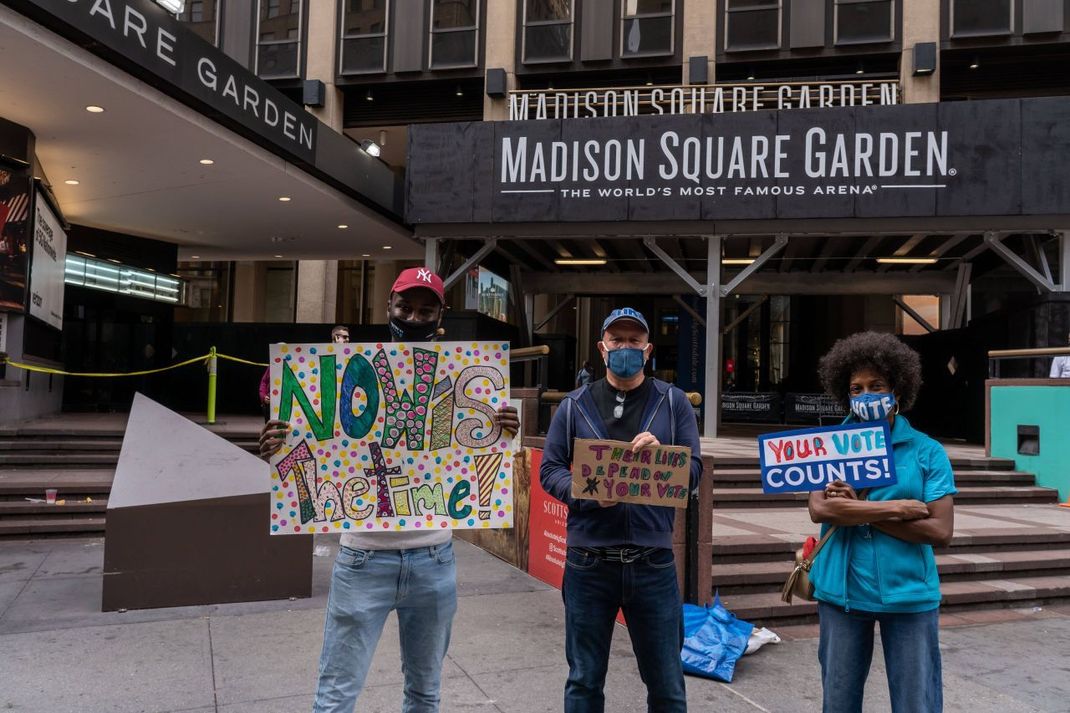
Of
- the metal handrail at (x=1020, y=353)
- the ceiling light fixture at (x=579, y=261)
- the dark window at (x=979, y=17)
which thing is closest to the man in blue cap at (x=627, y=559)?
the metal handrail at (x=1020, y=353)

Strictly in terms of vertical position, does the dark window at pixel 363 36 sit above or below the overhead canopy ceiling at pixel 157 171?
above

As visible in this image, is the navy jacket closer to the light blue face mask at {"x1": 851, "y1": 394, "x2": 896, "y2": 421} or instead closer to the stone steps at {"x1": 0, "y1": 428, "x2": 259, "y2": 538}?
the light blue face mask at {"x1": 851, "y1": 394, "x2": 896, "y2": 421}

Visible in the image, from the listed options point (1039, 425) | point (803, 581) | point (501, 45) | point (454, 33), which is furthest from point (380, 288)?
point (803, 581)

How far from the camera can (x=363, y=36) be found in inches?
900

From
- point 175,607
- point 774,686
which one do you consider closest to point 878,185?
point 774,686

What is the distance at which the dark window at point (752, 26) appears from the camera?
813 inches

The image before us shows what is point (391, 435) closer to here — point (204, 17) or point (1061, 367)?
point (1061, 367)

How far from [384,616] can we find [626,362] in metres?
1.33

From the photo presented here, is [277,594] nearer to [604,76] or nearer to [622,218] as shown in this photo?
[622,218]

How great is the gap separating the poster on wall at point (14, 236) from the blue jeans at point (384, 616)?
10.3 m

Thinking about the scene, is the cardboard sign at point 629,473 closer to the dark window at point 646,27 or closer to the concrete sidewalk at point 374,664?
the concrete sidewalk at point 374,664

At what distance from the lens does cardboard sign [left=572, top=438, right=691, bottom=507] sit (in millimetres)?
3080

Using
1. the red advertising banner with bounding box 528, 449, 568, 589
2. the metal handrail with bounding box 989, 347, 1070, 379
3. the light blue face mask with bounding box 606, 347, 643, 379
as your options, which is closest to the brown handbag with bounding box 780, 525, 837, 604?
the light blue face mask with bounding box 606, 347, 643, 379

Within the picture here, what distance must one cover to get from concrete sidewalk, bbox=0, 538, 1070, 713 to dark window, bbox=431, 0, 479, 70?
18.6 metres
